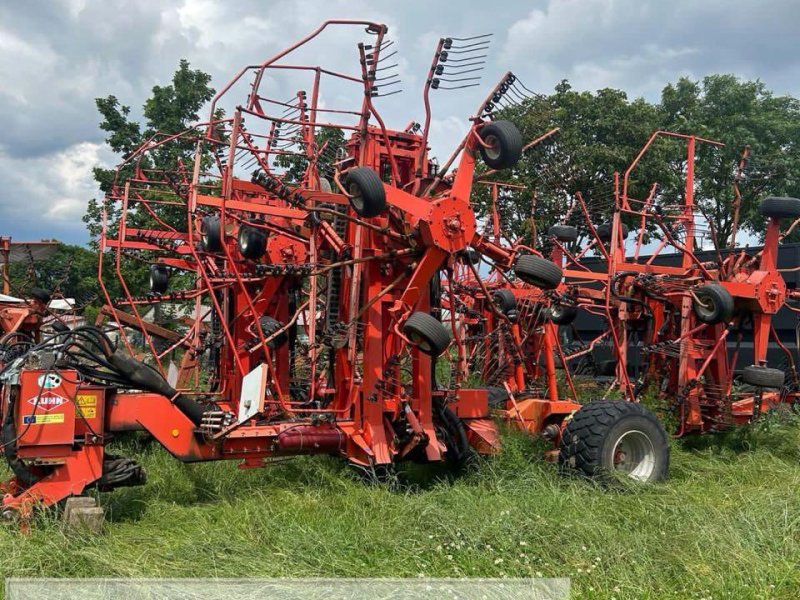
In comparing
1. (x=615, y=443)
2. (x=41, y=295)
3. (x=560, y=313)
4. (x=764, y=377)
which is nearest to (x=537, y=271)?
(x=615, y=443)

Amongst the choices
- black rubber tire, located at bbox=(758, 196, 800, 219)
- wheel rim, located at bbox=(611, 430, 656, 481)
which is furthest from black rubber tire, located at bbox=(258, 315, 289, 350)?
black rubber tire, located at bbox=(758, 196, 800, 219)

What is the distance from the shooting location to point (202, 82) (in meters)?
20.8

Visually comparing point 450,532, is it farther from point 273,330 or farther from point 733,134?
point 733,134

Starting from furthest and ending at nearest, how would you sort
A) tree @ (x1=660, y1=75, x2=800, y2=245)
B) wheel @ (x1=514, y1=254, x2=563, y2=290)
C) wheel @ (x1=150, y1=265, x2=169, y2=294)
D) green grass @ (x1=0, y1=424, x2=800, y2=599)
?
tree @ (x1=660, y1=75, x2=800, y2=245)
wheel @ (x1=150, y1=265, x2=169, y2=294)
wheel @ (x1=514, y1=254, x2=563, y2=290)
green grass @ (x1=0, y1=424, x2=800, y2=599)

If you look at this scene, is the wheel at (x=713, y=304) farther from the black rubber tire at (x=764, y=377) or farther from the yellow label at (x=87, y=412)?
the yellow label at (x=87, y=412)

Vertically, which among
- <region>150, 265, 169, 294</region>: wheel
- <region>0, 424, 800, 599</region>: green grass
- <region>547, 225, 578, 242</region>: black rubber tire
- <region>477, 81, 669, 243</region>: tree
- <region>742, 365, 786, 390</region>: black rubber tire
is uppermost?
<region>477, 81, 669, 243</region>: tree

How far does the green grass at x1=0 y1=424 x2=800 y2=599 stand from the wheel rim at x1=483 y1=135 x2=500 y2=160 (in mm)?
2490

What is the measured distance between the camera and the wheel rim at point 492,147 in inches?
215

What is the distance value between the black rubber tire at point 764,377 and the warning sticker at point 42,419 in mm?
6034

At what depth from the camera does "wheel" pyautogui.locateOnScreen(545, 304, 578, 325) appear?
8336 millimetres

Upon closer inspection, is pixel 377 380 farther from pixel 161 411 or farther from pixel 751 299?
pixel 751 299

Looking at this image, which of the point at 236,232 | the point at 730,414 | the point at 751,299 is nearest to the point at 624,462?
the point at 730,414

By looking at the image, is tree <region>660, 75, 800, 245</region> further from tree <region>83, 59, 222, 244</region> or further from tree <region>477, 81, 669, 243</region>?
tree <region>83, 59, 222, 244</region>

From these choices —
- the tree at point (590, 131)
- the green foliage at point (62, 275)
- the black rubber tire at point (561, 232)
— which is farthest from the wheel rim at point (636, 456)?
the tree at point (590, 131)
